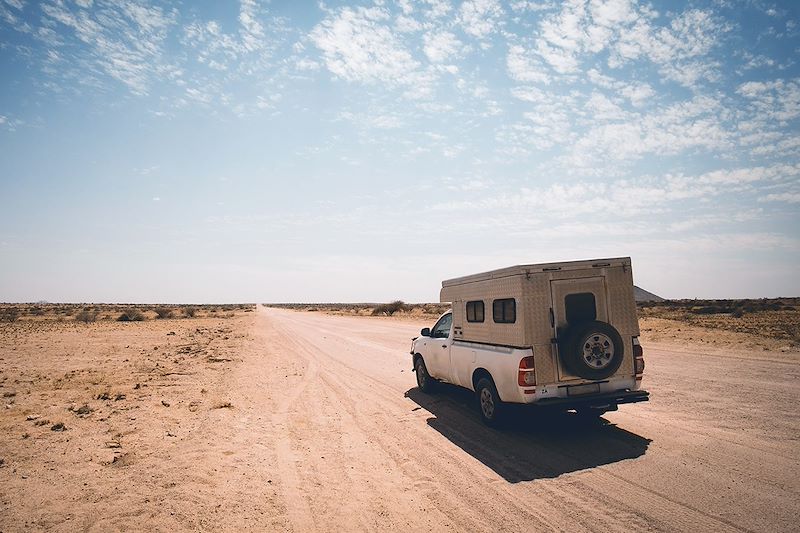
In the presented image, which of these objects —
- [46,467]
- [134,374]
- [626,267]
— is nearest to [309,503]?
[46,467]

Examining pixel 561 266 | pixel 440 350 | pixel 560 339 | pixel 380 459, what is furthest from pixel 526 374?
pixel 440 350

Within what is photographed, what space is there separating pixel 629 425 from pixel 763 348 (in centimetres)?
1286

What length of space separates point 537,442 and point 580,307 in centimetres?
230

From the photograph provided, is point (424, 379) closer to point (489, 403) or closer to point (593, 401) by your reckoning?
point (489, 403)

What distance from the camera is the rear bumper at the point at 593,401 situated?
6797 millimetres

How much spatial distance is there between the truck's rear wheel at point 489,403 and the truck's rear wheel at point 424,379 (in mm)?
2485

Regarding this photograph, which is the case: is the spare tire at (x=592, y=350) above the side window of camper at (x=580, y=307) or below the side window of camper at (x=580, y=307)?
below

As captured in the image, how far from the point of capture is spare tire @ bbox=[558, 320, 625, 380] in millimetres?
6855

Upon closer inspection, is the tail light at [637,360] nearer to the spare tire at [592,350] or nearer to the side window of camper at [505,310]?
the spare tire at [592,350]

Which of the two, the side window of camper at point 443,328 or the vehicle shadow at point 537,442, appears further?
the side window of camper at point 443,328

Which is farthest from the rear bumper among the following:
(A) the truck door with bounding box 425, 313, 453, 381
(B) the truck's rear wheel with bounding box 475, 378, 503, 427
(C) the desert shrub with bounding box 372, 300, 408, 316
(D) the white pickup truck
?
(C) the desert shrub with bounding box 372, 300, 408, 316

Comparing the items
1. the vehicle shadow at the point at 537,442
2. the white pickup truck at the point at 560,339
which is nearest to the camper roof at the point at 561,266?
the white pickup truck at the point at 560,339

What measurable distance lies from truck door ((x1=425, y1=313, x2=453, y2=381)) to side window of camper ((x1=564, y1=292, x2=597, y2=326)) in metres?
3.04

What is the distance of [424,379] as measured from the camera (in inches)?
426
